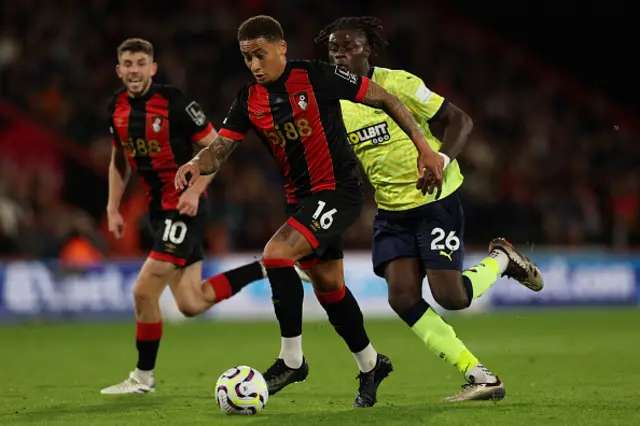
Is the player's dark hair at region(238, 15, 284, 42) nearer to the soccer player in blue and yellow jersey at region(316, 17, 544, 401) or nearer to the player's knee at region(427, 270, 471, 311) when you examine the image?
the soccer player in blue and yellow jersey at region(316, 17, 544, 401)

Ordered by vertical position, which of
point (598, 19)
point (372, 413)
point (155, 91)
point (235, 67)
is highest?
point (598, 19)

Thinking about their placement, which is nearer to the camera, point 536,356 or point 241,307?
point 536,356

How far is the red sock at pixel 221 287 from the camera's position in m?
8.97

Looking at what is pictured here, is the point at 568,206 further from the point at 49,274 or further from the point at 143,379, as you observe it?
the point at 143,379

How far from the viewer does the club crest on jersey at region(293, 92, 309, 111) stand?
6621 millimetres

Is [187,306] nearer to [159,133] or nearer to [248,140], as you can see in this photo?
[159,133]

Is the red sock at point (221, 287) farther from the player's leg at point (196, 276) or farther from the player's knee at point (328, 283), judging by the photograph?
the player's knee at point (328, 283)

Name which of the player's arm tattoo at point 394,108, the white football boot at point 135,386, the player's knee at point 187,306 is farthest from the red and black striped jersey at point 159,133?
the player's arm tattoo at point 394,108

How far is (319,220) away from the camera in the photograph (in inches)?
260

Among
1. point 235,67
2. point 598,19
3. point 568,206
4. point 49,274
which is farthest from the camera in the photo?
point 598,19

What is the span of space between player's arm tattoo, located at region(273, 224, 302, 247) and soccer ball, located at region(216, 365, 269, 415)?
0.79 meters

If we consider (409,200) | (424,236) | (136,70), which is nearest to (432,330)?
(424,236)

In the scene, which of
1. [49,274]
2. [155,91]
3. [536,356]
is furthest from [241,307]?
[155,91]

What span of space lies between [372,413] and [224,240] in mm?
11421
